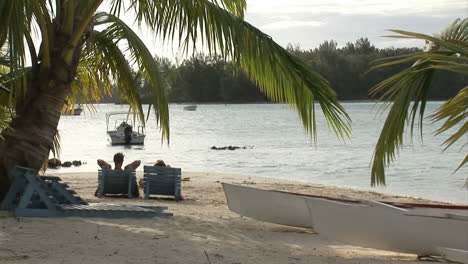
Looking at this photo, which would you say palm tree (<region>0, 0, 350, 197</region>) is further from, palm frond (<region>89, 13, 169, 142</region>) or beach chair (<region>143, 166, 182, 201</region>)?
beach chair (<region>143, 166, 182, 201</region>)

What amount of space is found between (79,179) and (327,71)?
61956 millimetres

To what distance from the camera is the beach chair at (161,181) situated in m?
10.3

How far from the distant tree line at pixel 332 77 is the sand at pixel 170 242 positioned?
5462 cm

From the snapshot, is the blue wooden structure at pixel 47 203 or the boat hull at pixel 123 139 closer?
the blue wooden structure at pixel 47 203

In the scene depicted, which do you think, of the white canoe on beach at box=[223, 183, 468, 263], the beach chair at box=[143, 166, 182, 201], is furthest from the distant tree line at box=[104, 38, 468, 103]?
the white canoe on beach at box=[223, 183, 468, 263]

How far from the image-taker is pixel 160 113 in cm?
788

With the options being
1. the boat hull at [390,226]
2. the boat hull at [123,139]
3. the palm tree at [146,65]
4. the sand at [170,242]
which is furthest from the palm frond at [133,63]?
the boat hull at [123,139]

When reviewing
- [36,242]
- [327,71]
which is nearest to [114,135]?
[36,242]

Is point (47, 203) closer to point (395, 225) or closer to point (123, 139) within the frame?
point (395, 225)

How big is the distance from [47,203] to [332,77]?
2688 inches

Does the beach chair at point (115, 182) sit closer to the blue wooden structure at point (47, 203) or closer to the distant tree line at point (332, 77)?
the blue wooden structure at point (47, 203)

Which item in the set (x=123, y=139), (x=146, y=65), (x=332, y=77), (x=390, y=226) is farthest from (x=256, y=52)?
(x=332, y=77)

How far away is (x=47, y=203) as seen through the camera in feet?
22.8

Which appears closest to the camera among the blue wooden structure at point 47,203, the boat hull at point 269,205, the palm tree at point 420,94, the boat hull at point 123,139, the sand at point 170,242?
the palm tree at point 420,94
